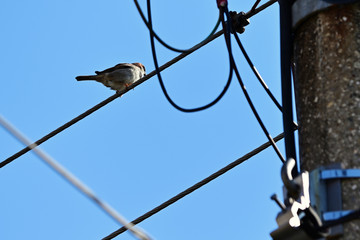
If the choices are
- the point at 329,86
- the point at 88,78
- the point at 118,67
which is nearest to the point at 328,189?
the point at 329,86

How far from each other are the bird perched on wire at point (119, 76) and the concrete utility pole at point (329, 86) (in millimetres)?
10244

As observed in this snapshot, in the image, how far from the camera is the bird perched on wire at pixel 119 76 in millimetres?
13703

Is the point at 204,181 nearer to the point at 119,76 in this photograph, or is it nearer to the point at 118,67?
the point at 119,76

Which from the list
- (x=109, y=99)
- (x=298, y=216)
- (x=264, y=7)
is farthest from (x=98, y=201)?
(x=109, y=99)

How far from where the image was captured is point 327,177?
2826 millimetres

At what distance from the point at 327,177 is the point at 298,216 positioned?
165mm

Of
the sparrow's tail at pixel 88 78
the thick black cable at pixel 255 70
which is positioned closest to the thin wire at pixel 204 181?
the thick black cable at pixel 255 70

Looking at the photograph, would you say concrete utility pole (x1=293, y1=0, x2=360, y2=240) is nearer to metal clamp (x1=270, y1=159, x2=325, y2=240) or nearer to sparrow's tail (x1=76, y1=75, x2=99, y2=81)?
metal clamp (x1=270, y1=159, x2=325, y2=240)

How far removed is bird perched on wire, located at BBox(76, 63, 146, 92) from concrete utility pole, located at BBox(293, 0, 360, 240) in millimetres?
10244

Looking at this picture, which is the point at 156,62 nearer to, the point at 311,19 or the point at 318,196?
the point at 311,19

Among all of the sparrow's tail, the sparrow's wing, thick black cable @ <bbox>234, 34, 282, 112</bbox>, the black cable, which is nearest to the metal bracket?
the black cable

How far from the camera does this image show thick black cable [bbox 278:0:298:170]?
10.5 feet

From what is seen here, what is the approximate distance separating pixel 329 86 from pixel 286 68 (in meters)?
0.34

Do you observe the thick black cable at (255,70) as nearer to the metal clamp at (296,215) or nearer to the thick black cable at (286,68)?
the thick black cable at (286,68)
